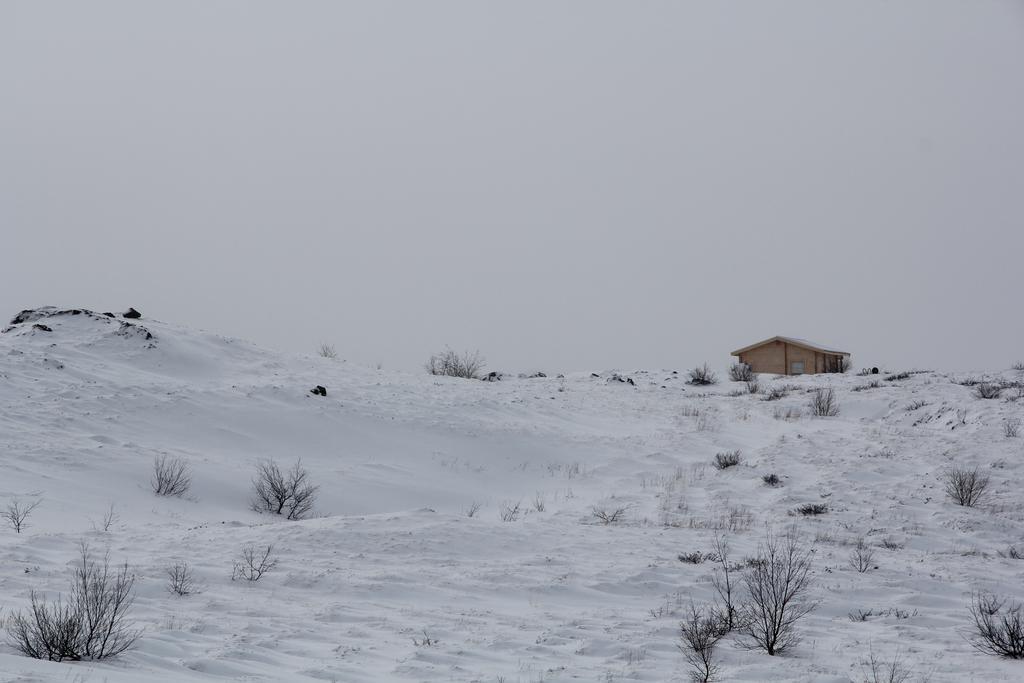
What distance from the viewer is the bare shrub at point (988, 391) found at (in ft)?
65.9

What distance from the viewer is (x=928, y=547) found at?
11.0 metres

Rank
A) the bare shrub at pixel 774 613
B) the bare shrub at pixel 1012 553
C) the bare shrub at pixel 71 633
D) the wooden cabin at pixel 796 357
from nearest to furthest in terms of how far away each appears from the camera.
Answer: the bare shrub at pixel 71 633, the bare shrub at pixel 774 613, the bare shrub at pixel 1012 553, the wooden cabin at pixel 796 357

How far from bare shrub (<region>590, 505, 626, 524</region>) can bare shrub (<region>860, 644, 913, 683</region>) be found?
5.67m

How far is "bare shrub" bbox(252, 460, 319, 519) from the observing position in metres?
12.4

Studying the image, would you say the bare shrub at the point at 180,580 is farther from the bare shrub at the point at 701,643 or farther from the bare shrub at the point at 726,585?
the bare shrub at the point at 726,585

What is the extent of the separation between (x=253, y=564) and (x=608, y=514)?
5.65 meters

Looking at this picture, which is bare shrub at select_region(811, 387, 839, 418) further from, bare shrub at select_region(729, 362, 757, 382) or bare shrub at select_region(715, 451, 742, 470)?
bare shrub at select_region(729, 362, 757, 382)

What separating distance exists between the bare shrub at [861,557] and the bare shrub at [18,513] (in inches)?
370

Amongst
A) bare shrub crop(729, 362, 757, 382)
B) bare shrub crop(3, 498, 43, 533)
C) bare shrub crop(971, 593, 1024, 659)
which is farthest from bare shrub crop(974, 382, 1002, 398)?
bare shrub crop(3, 498, 43, 533)

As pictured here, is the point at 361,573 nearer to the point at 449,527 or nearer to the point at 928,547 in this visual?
the point at 449,527

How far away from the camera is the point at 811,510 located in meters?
12.7

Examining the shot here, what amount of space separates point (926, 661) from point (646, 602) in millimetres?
2652

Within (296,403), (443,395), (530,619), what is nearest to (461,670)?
(530,619)

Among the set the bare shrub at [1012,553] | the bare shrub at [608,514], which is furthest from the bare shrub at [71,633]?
the bare shrub at [1012,553]
